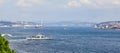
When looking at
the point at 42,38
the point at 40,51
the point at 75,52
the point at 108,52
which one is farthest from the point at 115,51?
the point at 42,38

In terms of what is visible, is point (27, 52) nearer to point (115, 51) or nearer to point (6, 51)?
point (115, 51)

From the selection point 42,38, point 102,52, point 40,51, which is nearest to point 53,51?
point 40,51

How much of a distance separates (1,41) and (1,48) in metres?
0.59

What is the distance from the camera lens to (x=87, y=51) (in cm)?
9825

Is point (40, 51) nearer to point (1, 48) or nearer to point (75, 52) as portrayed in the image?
point (75, 52)

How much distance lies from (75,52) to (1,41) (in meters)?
64.7

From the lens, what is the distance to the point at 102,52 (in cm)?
9569

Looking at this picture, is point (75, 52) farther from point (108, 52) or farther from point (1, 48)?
point (1, 48)

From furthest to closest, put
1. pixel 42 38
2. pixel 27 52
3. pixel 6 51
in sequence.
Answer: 1. pixel 42 38
2. pixel 27 52
3. pixel 6 51

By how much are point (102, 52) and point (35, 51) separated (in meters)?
15.8

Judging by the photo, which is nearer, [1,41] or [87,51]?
[1,41]

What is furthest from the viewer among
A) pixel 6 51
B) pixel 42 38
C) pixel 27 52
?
pixel 42 38

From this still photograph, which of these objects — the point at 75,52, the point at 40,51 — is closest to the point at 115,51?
the point at 75,52

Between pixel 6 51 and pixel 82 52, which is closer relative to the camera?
pixel 6 51
